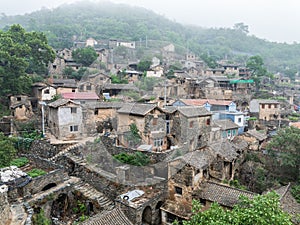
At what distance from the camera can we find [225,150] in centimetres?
1566

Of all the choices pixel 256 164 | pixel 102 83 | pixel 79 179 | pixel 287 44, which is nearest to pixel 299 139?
pixel 256 164

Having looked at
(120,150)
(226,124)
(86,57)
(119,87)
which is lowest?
(120,150)

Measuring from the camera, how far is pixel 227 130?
20438mm

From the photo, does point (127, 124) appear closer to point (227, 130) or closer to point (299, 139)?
point (227, 130)

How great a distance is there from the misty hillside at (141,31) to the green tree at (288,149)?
2893 cm

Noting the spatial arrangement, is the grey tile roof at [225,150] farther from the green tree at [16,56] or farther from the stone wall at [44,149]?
the green tree at [16,56]

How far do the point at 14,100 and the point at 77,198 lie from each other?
11.1 m

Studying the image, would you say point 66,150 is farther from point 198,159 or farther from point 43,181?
point 198,159

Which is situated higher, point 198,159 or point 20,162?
point 198,159

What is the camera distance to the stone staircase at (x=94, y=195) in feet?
42.8

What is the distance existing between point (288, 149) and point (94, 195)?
11396 millimetres

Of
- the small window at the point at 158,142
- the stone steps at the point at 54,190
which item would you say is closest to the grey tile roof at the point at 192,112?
the small window at the point at 158,142

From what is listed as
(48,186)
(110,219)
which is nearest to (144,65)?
(48,186)

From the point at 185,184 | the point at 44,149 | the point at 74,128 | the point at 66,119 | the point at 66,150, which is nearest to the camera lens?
the point at 185,184
